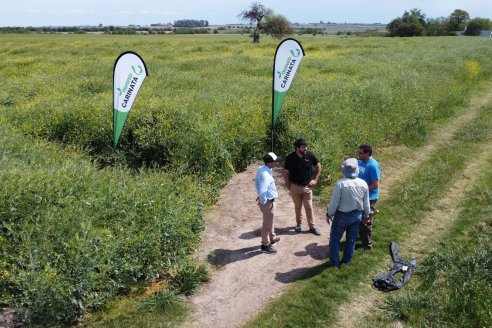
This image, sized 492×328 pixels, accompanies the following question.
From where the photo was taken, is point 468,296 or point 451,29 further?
point 451,29

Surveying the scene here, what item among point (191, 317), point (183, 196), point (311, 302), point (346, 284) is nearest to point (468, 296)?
point (346, 284)

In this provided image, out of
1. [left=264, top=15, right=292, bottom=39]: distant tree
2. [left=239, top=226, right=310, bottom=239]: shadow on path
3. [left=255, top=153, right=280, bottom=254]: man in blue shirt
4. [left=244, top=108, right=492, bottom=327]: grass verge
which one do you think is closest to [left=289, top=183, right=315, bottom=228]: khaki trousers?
[left=239, top=226, right=310, bottom=239]: shadow on path

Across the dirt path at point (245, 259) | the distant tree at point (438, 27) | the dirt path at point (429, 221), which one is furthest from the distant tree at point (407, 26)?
the dirt path at point (245, 259)

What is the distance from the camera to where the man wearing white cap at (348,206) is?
6.90 metres

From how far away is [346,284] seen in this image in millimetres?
6980

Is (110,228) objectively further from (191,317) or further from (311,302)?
(311,302)

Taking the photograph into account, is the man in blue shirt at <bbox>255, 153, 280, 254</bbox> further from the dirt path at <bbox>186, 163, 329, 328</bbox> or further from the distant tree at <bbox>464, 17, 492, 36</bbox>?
the distant tree at <bbox>464, 17, 492, 36</bbox>

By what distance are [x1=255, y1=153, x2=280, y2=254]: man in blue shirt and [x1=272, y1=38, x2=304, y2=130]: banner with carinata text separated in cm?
336

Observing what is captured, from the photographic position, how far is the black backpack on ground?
6863mm

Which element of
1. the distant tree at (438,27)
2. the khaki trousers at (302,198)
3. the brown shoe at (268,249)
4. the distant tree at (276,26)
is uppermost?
the distant tree at (438,27)

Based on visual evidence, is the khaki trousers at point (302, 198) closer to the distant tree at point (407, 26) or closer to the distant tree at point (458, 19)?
the distant tree at point (407, 26)

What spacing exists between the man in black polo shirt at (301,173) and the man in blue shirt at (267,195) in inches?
29.5

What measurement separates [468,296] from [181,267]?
4387 mm

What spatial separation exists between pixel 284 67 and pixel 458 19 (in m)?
122
